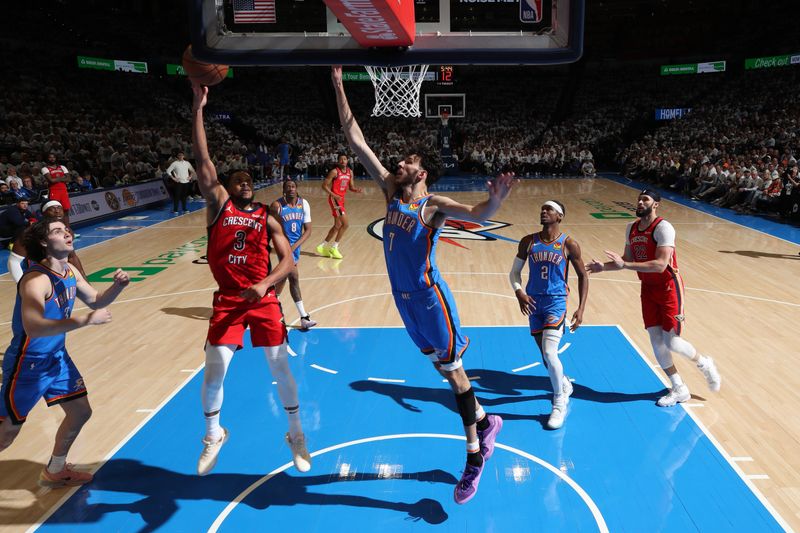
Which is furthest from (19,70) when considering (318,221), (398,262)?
(398,262)

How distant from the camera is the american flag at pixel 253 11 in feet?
13.2

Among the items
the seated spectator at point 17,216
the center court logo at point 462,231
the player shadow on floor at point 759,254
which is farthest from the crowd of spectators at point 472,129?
the center court logo at point 462,231

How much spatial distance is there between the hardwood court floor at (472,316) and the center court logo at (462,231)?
113 mm

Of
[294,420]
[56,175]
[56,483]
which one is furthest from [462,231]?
[56,483]

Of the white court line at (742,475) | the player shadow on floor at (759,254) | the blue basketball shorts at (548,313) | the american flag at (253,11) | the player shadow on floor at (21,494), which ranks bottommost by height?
the player shadow on floor at (759,254)

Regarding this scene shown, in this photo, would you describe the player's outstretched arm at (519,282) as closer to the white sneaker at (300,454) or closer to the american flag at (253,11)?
the white sneaker at (300,454)

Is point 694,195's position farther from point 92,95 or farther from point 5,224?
point 92,95

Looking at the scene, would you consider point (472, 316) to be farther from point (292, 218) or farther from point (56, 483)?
point (56, 483)

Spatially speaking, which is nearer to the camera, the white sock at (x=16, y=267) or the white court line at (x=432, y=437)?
the white court line at (x=432, y=437)

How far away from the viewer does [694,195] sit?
1931 centimetres

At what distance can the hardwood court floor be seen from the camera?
14.9ft

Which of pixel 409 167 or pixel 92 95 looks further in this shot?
pixel 92 95

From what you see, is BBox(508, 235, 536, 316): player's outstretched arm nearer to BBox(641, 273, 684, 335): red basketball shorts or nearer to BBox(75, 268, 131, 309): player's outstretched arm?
BBox(641, 273, 684, 335): red basketball shorts

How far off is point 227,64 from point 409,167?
135 cm
